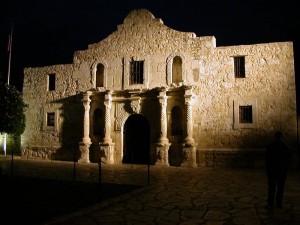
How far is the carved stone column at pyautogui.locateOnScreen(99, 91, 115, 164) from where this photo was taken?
18.0 m

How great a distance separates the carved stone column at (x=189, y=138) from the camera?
1647 centimetres

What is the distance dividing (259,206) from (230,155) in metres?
9.34

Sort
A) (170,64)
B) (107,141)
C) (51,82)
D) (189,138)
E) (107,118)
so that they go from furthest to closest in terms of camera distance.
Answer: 1. (51,82)
2. (107,118)
3. (107,141)
4. (170,64)
5. (189,138)

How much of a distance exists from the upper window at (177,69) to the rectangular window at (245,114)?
12.5ft

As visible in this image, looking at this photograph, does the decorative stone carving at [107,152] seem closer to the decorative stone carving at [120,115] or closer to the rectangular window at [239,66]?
the decorative stone carving at [120,115]

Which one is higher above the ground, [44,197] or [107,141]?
[107,141]

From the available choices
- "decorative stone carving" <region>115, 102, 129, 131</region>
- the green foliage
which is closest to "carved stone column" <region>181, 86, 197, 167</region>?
"decorative stone carving" <region>115, 102, 129, 131</region>

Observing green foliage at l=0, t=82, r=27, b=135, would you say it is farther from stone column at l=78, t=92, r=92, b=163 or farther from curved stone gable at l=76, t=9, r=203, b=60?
curved stone gable at l=76, t=9, r=203, b=60

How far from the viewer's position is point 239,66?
17.1 meters

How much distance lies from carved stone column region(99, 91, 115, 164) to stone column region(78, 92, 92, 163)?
38.5 inches

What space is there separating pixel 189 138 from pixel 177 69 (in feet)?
13.6

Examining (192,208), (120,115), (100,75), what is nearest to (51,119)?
(100,75)

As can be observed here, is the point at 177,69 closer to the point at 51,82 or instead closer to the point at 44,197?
the point at 51,82

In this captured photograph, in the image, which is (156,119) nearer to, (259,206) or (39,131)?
(39,131)
